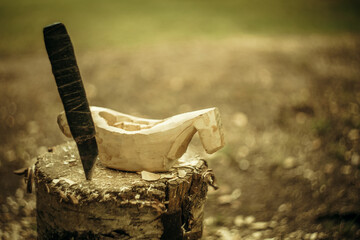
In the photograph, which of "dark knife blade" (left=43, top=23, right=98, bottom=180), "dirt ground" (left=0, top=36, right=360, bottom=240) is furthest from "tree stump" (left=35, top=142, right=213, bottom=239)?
"dirt ground" (left=0, top=36, right=360, bottom=240)

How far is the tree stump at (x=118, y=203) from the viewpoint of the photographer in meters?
1.73

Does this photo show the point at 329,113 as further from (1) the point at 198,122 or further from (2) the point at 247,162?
(1) the point at 198,122

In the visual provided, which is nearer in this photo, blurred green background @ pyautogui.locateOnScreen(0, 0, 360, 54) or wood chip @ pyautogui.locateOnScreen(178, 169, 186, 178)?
wood chip @ pyautogui.locateOnScreen(178, 169, 186, 178)

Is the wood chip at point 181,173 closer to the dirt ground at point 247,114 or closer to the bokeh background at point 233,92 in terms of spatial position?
the dirt ground at point 247,114

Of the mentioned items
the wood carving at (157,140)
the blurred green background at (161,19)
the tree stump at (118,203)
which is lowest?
the tree stump at (118,203)

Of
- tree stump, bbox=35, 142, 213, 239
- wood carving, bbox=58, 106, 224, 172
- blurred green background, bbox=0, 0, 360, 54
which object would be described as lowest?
tree stump, bbox=35, 142, 213, 239

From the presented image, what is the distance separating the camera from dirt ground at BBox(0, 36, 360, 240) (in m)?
2.78

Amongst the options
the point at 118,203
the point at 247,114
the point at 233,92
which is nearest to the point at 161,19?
the point at 233,92

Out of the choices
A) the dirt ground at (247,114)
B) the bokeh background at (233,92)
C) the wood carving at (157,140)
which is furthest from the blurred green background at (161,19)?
the wood carving at (157,140)

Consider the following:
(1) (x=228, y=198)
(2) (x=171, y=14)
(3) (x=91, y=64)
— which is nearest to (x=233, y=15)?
(2) (x=171, y=14)

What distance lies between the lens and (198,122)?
175 centimetres

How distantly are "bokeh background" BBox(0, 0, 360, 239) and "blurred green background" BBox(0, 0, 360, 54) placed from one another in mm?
35

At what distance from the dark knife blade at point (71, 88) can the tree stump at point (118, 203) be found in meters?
0.15

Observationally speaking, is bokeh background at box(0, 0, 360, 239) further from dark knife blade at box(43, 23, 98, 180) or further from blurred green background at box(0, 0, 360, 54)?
dark knife blade at box(43, 23, 98, 180)
